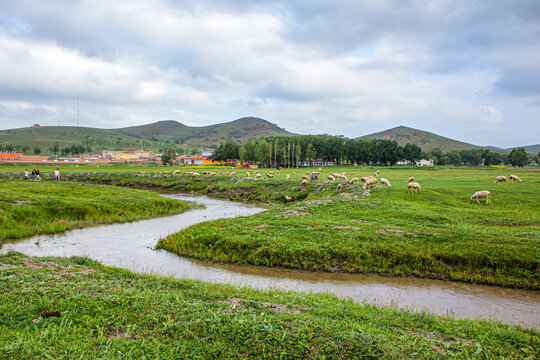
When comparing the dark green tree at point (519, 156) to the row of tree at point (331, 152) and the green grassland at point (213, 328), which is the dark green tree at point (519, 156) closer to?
the row of tree at point (331, 152)

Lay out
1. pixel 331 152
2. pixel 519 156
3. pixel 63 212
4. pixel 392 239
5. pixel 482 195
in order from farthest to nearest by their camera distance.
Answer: pixel 331 152 → pixel 519 156 → pixel 482 195 → pixel 63 212 → pixel 392 239

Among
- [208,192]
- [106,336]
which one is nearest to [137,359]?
[106,336]

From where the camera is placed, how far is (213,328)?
288 inches

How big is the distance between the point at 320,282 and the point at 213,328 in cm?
801

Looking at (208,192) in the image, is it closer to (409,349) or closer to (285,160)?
(409,349)

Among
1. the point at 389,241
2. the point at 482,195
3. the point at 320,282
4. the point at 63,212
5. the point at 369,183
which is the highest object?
the point at 369,183

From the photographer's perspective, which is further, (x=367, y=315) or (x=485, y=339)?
(x=367, y=315)

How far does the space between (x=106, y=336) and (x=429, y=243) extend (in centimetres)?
1568

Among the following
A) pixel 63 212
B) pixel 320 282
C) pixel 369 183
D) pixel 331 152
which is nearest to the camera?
pixel 320 282

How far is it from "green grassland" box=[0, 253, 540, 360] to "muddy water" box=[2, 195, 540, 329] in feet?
8.30

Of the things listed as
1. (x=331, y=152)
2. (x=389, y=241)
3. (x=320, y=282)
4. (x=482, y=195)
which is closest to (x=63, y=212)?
(x=320, y=282)

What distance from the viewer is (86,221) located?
26609 mm

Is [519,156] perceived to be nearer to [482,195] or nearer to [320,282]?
[482,195]

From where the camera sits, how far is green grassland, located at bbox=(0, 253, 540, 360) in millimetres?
6465
